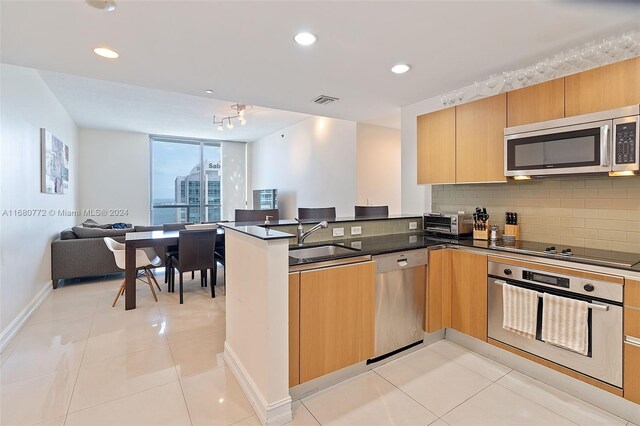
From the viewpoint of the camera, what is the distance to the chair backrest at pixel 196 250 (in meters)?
3.71

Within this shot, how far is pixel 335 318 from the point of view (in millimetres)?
1986

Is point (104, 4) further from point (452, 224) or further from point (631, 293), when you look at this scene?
point (631, 293)

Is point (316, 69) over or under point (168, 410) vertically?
over

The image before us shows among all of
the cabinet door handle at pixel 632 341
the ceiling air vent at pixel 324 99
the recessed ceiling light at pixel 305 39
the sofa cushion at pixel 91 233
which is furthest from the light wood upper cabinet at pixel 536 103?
the sofa cushion at pixel 91 233

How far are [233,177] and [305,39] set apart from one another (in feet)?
23.5

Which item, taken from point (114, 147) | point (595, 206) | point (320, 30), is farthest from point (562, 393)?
point (114, 147)

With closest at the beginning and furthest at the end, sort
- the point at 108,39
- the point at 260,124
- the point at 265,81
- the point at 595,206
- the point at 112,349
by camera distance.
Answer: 1. the point at 108,39
2. the point at 595,206
3. the point at 112,349
4. the point at 265,81
5. the point at 260,124

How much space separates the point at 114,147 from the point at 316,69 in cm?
675

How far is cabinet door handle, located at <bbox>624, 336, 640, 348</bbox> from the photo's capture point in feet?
5.45

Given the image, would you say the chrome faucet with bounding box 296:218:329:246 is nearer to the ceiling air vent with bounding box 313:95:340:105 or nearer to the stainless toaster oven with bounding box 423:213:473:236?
the stainless toaster oven with bounding box 423:213:473:236

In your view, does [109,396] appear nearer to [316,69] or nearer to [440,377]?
[440,377]

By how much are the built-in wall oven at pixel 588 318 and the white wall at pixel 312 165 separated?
2.99 metres

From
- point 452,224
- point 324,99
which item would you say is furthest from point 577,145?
point 324,99

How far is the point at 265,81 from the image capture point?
2920mm
